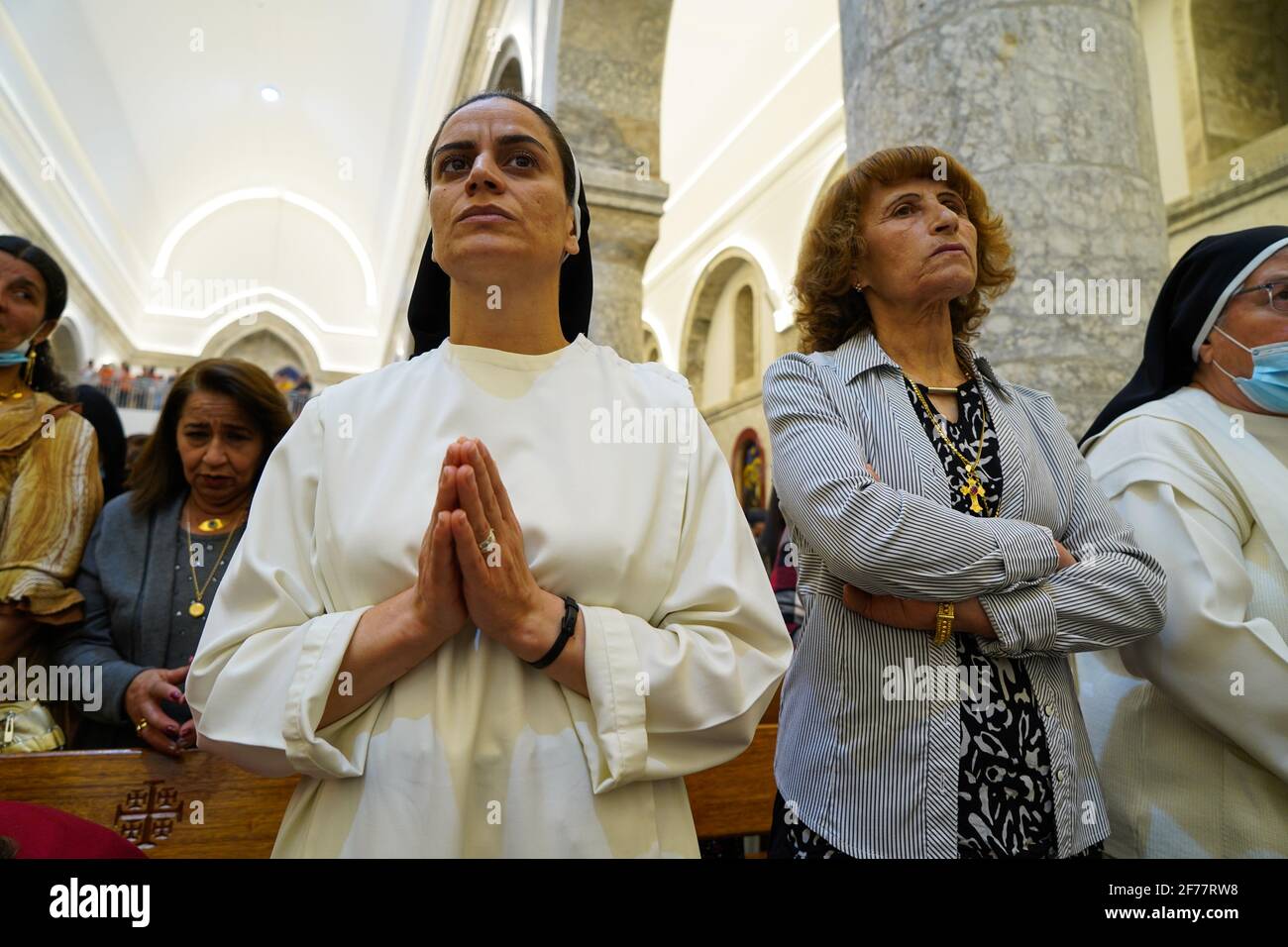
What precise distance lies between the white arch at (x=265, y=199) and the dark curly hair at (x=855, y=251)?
884 inches

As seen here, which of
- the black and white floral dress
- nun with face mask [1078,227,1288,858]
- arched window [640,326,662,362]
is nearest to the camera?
the black and white floral dress

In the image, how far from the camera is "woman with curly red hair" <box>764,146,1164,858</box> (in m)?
1.36

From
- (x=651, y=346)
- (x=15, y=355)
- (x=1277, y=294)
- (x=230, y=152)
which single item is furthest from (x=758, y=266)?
(x=230, y=152)

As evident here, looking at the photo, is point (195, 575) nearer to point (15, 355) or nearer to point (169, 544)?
point (169, 544)

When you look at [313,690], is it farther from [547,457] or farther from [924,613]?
[924,613]

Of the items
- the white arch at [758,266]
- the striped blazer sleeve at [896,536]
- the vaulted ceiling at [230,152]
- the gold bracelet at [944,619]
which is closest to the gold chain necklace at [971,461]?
the striped blazer sleeve at [896,536]

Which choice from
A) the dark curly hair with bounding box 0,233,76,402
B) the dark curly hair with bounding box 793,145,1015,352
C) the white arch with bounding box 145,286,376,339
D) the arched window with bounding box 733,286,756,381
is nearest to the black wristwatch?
the dark curly hair with bounding box 793,145,1015,352

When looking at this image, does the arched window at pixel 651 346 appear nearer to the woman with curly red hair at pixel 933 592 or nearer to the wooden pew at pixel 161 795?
the woman with curly red hair at pixel 933 592

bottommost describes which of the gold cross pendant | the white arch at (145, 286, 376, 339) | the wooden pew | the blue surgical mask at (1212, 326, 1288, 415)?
the wooden pew

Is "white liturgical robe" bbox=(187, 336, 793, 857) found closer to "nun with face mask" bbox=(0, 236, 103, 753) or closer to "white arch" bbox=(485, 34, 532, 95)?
"nun with face mask" bbox=(0, 236, 103, 753)

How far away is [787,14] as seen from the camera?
10.9 m

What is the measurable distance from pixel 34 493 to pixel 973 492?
7.14 feet

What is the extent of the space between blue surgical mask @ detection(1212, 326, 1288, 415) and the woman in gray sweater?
2.37m

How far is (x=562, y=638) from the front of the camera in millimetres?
1056
